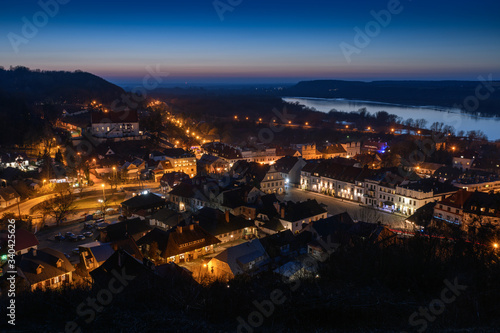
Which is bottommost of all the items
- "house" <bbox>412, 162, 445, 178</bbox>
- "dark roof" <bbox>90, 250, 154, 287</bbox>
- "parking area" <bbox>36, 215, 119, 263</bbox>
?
"house" <bbox>412, 162, 445, 178</bbox>

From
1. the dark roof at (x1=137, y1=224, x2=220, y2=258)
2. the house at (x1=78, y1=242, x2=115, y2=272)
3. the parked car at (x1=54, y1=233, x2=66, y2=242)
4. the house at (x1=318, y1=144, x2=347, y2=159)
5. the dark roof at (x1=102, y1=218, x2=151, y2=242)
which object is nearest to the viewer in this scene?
the house at (x1=78, y1=242, x2=115, y2=272)

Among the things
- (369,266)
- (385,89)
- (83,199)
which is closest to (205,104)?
(385,89)

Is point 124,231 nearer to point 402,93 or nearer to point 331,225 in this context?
point 331,225

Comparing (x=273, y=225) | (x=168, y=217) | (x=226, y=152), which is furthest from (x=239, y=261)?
(x=226, y=152)

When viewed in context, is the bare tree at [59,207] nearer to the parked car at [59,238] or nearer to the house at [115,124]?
the parked car at [59,238]

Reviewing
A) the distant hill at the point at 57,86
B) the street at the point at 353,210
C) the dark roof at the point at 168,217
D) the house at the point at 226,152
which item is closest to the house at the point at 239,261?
the dark roof at the point at 168,217

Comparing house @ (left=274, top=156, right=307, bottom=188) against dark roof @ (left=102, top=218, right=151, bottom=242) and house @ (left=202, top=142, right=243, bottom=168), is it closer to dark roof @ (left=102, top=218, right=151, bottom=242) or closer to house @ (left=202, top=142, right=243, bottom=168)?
house @ (left=202, top=142, right=243, bottom=168)

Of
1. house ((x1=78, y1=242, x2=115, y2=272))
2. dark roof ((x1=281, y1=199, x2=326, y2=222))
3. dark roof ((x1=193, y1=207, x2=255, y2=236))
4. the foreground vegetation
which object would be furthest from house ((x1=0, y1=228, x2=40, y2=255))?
dark roof ((x1=281, y1=199, x2=326, y2=222))
